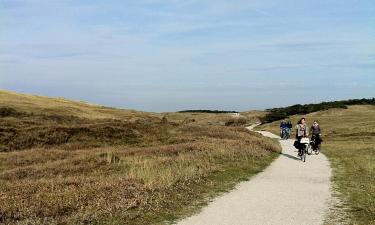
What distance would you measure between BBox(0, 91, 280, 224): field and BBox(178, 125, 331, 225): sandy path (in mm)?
536

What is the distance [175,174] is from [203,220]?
543 centimetres

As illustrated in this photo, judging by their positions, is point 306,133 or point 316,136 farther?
point 316,136

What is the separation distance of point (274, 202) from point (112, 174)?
7.30m

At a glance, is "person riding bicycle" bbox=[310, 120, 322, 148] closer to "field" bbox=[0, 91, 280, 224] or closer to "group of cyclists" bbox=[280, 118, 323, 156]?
"group of cyclists" bbox=[280, 118, 323, 156]

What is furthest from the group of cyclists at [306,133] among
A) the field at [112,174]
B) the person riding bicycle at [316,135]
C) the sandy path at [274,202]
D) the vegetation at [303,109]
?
the vegetation at [303,109]

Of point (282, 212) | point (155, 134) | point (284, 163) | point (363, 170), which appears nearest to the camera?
point (282, 212)

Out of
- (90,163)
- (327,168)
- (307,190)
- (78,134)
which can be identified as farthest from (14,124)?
(307,190)

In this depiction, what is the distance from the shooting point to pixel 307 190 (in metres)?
14.9

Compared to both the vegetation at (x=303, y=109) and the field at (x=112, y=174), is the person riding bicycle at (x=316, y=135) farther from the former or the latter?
the vegetation at (x=303, y=109)

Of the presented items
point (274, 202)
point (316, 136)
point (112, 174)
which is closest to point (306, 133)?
point (316, 136)

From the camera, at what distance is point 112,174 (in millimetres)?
18281

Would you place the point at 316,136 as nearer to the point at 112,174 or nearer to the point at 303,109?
the point at 112,174

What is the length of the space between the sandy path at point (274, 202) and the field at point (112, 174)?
0.54 metres

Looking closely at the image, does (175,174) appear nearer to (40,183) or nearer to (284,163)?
(40,183)
